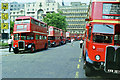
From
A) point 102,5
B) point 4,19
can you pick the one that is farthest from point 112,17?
point 4,19

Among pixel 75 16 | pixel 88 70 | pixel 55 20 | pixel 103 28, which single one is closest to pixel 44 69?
pixel 88 70

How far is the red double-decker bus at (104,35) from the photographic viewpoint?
625 cm

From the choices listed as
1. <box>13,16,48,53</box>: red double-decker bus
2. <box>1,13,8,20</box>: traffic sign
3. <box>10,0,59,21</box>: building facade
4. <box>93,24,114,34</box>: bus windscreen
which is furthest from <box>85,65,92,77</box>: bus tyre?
<box>10,0,59,21</box>: building facade

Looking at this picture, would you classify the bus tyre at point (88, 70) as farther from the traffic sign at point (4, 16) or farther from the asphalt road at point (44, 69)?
the traffic sign at point (4, 16)

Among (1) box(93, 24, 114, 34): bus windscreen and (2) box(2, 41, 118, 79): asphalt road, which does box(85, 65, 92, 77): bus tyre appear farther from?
(1) box(93, 24, 114, 34): bus windscreen

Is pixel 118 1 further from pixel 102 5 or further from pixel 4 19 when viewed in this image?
pixel 4 19

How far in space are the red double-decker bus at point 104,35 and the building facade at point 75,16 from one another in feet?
332

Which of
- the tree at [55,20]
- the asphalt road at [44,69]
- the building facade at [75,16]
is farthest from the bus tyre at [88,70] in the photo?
the building facade at [75,16]

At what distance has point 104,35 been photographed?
21.6 feet

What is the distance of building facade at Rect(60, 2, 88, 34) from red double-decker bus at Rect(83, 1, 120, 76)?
101238 millimetres

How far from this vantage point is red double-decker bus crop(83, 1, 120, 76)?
6.25 m

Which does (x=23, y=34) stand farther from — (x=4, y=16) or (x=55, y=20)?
(x=55, y=20)

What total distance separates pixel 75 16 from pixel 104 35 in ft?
341

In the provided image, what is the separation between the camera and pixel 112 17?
6.65 metres
